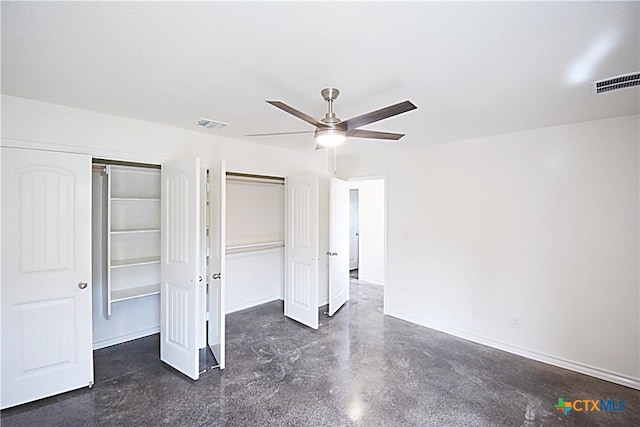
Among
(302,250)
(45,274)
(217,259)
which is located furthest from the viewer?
(302,250)

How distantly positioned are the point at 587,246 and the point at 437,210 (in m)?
1.59

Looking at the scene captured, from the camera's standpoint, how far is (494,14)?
4.51ft

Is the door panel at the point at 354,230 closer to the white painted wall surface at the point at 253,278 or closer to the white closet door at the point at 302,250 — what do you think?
the white painted wall surface at the point at 253,278

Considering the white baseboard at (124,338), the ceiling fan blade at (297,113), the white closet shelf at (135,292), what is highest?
the ceiling fan blade at (297,113)

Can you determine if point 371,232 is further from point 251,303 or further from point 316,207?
point 251,303

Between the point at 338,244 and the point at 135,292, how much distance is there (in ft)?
9.19

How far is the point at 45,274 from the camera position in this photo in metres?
2.52

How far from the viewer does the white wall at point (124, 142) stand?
250cm

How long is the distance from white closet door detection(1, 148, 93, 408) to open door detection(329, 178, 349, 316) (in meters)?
2.90

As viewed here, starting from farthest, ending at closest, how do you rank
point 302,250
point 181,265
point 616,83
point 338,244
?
point 338,244
point 302,250
point 181,265
point 616,83

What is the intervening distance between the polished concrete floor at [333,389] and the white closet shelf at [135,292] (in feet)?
2.07

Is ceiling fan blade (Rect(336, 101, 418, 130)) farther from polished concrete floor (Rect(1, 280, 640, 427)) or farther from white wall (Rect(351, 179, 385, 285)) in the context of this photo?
white wall (Rect(351, 179, 385, 285))

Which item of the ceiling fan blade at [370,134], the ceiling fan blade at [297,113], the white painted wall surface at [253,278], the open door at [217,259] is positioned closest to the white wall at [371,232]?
the white painted wall surface at [253,278]

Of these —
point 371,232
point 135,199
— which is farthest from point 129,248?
point 371,232
